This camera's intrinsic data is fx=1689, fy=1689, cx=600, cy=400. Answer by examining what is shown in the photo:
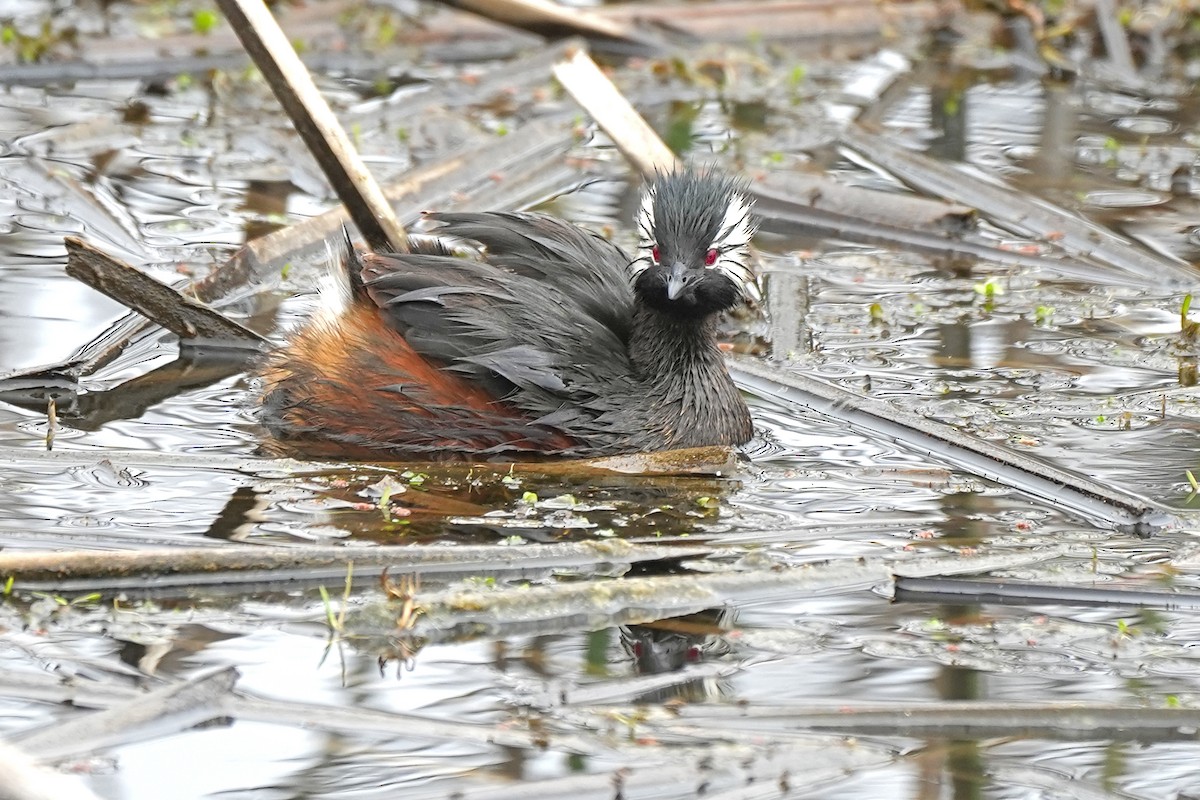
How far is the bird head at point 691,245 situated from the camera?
5.80m

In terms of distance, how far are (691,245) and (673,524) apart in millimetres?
1087

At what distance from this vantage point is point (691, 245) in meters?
5.82

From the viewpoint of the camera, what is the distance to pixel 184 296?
6.43 meters

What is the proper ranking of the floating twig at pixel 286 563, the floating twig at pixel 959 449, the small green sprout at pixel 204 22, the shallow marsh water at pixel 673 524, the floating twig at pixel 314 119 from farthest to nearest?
the small green sprout at pixel 204 22 → the floating twig at pixel 314 119 → the floating twig at pixel 959 449 → the floating twig at pixel 286 563 → the shallow marsh water at pixel 673 524

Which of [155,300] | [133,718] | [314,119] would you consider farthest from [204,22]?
[133,718]

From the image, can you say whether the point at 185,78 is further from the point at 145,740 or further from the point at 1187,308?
the point at 145,740

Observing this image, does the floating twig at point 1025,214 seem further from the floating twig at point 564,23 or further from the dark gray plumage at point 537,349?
the dark gray plumage at point 537,349

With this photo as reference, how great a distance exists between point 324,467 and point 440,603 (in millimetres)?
1318

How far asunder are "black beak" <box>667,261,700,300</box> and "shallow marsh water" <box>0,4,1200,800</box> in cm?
64

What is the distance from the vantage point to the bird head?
5.80 meters

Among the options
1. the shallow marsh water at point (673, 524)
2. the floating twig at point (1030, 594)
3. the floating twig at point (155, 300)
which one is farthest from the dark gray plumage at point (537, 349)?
the floating twig at point (1030, 594)

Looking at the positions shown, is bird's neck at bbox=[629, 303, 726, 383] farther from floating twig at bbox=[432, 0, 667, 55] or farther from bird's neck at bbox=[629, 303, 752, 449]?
floating twig at bbox=[432, 0, 667, 55]

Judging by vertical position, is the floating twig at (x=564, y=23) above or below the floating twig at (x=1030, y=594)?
above

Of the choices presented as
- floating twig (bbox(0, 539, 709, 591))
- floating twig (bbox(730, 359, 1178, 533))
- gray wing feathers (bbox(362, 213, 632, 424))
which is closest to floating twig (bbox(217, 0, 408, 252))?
gray wing feathers (bbox(362, 213, 632, 424))
